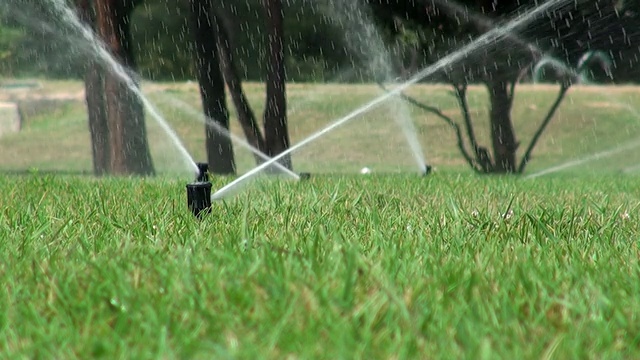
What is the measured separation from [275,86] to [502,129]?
410cm

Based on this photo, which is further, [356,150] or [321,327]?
[356,150]

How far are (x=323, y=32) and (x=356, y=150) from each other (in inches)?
415

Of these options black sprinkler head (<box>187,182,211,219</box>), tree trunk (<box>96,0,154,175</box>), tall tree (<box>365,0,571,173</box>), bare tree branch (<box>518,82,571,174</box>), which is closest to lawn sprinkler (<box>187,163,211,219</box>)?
black sprinkler head (<box>187,182,211,219</box>)

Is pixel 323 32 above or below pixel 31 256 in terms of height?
above

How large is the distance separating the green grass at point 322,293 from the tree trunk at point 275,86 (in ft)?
28.3

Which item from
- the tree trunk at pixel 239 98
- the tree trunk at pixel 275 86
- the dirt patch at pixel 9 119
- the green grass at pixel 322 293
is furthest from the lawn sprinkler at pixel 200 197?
the dirt patch at pixel 9 119

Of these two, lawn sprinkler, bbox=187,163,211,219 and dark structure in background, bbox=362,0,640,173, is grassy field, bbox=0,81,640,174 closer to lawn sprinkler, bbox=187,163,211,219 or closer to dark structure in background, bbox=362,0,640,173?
dark structure in background, bbox=362,0,640,173

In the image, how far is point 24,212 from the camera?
4289 millimetres

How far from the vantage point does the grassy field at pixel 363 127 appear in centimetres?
2581

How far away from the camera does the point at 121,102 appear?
1216 centimetres

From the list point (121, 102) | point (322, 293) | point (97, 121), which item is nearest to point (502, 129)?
Result: point (121, 102)

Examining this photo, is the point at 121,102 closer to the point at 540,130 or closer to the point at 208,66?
the point at 208,66

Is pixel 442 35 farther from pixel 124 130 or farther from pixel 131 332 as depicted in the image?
pixel 131 332

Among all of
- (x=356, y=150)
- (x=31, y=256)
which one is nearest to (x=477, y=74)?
(x=356, y=150)
